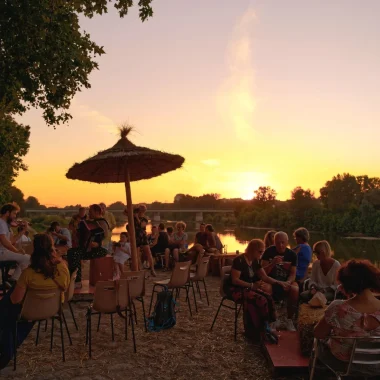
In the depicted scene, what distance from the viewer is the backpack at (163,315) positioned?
625 centimetres

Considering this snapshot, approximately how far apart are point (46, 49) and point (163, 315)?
6.84 metres

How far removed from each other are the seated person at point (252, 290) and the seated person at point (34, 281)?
2434mm

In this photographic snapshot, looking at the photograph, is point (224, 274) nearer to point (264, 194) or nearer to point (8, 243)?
point (8, 243)

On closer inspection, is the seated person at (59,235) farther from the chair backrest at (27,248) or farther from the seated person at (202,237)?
the seated person at (202,237)

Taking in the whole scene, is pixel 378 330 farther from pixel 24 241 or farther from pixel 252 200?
pixel 252 200

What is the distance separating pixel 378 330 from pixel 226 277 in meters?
2.98

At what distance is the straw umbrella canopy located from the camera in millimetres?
7441

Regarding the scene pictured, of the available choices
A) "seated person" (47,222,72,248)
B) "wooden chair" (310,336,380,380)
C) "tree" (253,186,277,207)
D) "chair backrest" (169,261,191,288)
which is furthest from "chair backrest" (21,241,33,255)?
"tree" (253,186,277,207)

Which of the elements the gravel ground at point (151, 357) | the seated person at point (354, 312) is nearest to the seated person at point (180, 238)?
the gravel ground at point (151, 357)

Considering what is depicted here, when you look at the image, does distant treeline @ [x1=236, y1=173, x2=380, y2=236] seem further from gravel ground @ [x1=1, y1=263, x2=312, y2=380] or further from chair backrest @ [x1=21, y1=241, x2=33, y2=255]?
gravel ground @ [x1=1, y1=263, x2=312, y2=380]

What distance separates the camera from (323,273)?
6352 mm

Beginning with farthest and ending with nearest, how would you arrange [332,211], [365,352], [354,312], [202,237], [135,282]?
[332,211]
[202,237]
[135,282]
[354,312]
[365,352]

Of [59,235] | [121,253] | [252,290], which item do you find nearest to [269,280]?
[252,290]

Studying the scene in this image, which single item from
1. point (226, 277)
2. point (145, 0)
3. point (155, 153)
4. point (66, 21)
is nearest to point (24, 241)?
point (155, 153)
